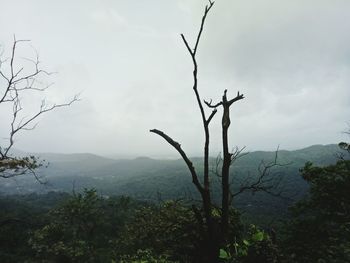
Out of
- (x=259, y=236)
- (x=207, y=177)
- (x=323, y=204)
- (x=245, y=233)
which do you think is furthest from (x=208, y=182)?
(x=323, y=204)

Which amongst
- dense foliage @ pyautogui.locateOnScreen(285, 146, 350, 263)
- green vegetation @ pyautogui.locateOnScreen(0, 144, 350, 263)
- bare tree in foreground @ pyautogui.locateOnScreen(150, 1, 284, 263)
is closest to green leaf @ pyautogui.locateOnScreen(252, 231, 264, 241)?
green vegetation @ pyautogui.locateOnScreen(0, 144, 350, 263)

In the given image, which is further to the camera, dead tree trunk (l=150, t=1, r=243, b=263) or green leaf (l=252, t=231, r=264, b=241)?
dead tree trunk (l=150, t=1, r=243, b=263)

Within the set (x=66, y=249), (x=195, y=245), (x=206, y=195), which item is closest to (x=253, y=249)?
(x=206, y=195)

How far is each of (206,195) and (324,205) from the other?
41.0 ft

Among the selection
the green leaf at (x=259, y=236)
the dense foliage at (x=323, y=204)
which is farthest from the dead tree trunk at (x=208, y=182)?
the dense foliage at (x=323, y=204)

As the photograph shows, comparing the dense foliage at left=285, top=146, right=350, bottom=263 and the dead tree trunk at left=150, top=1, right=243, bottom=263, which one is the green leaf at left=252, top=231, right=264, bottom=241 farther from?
the dense foliage at left=285, top=146, right=350, bottom=263

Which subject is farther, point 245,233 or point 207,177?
point 245,233

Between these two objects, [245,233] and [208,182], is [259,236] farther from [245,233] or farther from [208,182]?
[245,233]

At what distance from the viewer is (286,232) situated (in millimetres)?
15797

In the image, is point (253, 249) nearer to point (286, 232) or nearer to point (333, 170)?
point (286, 232)

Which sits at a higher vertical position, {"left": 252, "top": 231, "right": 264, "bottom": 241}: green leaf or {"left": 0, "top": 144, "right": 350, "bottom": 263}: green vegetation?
{"left": 252, "top": 231, "right": 264, "bottom": 241}: green leaf

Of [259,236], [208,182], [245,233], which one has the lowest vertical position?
[245,233]

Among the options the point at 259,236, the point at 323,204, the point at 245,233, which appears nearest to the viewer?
the point at 259,236

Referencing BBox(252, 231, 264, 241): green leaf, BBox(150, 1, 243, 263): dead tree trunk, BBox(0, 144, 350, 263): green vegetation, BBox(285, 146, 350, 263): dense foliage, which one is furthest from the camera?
BBox(285, 146, 350, 263): dense foliage
